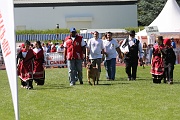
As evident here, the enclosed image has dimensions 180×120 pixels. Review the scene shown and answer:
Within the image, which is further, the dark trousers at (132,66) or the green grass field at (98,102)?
the dark trousers at (132,66)

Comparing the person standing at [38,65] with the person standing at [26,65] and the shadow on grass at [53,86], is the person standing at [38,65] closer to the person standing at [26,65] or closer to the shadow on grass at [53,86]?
the shadow on grass at [53,86]

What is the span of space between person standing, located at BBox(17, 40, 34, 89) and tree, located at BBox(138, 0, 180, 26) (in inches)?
1868

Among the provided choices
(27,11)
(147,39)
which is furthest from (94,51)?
(27,11)

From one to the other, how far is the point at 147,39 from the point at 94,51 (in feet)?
67.6

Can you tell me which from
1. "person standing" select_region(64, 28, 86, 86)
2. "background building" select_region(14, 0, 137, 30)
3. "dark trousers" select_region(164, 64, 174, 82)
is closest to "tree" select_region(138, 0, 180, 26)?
"background building" select_region(14, 0, 137, 30)

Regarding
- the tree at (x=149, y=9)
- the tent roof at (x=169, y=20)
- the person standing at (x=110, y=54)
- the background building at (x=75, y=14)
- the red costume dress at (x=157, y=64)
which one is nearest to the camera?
the red costume dress at (x=157, y=64)

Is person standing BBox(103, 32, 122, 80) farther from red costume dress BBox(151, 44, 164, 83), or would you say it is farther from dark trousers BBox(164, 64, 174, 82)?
dark trousers BBox(164, 64, 174, 82)

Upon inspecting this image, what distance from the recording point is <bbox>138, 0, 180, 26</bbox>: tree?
66375 millimetres

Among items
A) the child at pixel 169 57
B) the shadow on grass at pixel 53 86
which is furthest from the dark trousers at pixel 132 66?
the shadow on grass at pixel 53 86

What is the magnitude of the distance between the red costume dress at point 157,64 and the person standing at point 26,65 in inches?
160

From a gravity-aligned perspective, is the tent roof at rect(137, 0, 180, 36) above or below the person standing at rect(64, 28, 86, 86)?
above

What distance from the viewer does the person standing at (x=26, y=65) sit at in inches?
768

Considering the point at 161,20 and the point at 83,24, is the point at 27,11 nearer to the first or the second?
the point at 83,24

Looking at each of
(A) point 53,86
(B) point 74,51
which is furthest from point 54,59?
(B) point 74,51
